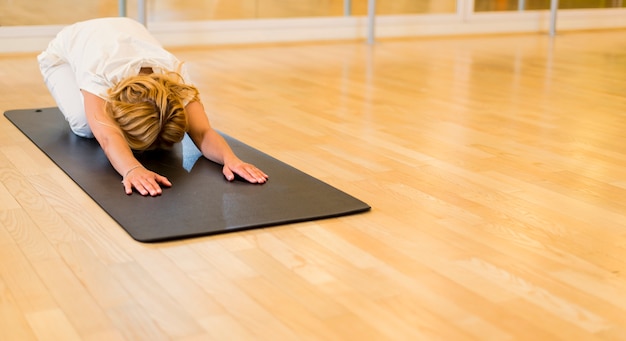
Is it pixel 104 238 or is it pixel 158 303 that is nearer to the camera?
pixel 158 303

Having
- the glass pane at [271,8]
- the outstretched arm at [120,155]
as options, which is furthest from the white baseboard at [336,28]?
the outstretched arm at [120,155]

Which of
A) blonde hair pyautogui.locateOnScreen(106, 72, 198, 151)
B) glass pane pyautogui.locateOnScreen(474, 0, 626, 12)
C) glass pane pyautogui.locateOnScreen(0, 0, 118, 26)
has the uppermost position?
glass pane pyautogui.locateOnScreen(474, 0, 626, 12)

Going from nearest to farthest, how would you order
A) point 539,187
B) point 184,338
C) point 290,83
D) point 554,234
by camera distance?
1. point 184,338
2. point 554,234
3. point 539,187
4. point 290,83

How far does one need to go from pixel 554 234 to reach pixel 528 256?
0.20 m

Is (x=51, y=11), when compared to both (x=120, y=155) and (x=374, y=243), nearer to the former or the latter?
(x=120, y=155)

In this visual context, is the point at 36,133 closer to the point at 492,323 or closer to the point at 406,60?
the point at 492,323

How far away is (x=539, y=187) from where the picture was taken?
2.70 meters

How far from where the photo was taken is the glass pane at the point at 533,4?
6.85 metres

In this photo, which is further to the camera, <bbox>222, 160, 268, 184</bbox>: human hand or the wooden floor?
<bbox>222, 160, 268, 184</bbox>: human hand

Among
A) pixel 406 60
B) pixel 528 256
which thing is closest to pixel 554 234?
pixel 528 256

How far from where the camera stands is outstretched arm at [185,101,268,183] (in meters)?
2.62

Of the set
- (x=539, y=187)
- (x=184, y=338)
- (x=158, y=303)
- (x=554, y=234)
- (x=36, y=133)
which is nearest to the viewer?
(x=184, y=338)

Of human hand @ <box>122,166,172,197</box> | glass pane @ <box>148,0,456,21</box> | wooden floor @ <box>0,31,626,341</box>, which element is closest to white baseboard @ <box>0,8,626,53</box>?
glass pane @ <box>148,0,456,21</box>

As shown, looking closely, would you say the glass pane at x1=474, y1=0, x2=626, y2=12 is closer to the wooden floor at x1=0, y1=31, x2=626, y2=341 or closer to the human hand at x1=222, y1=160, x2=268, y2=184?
the wooden floor at x1=0, y1=31, x2=626, y2=341
